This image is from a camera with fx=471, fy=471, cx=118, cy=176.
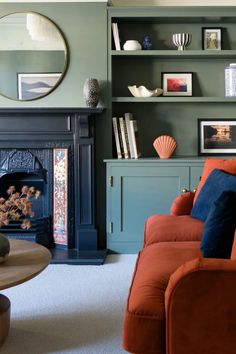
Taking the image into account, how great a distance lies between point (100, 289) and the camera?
3135 millimetres

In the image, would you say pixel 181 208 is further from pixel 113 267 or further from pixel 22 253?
pixel 22 253

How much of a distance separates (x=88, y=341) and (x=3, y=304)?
47cm

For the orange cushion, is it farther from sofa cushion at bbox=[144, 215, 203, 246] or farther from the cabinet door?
the cabinet door

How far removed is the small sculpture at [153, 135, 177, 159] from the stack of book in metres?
0.20

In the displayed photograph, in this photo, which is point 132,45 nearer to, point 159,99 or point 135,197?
point 159,99

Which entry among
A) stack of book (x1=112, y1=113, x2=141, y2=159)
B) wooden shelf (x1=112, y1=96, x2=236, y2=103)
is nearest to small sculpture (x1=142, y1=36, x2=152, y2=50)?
wooden shelf (x1=112, y1=96, x2=236, y2=103)

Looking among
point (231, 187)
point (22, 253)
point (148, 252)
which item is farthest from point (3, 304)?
point (231, 187)

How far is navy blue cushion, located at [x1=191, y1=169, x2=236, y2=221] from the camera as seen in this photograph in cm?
269

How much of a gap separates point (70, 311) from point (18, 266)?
72cm

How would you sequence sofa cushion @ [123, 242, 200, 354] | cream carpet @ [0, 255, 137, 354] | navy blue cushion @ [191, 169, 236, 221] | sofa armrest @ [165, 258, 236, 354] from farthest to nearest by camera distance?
navy blue cushion @ [191, 169, 236, 221]
cream carpet @ [0, 255, 137, 354]
sofa cushion @ [123, 242, 200, 354]
sofa armrest @ [165, 258, 236, 354]

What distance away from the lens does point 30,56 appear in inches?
163

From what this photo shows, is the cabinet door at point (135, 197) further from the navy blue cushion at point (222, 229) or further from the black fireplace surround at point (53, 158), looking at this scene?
the navy blue cushion at point (222, 229)

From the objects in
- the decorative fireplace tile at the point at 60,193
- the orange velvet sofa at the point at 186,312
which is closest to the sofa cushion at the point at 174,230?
the orange velvet sofa at the point at 186,312

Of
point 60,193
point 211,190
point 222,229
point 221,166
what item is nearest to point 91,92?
point 60,193
